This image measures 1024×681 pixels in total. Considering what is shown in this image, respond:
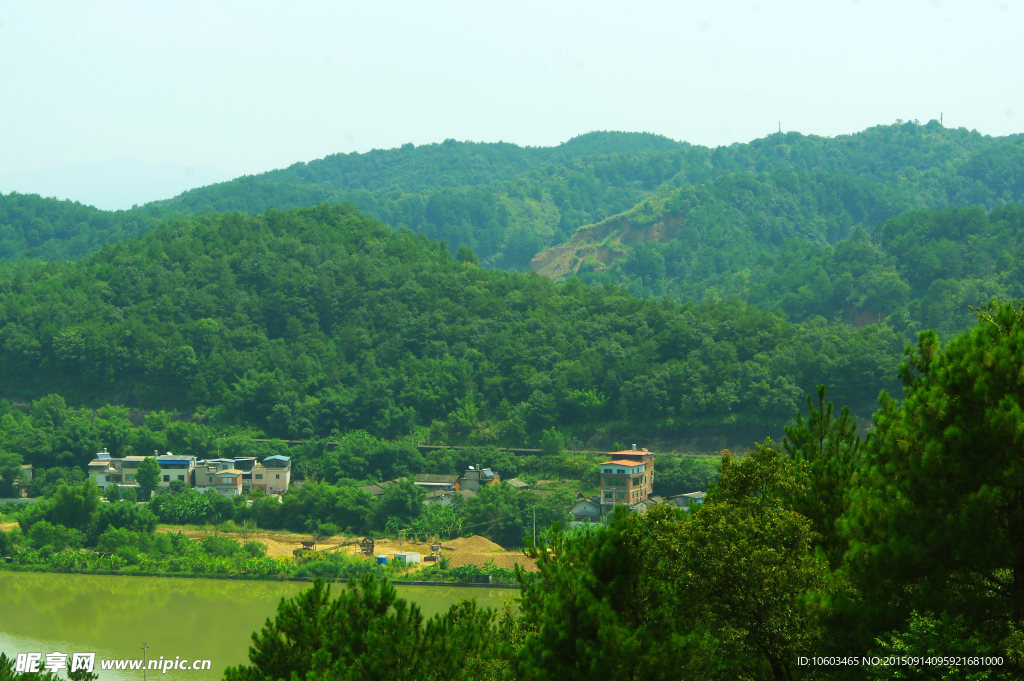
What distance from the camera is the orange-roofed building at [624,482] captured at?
30953 millimetres

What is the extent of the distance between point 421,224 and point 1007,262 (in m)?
55.9

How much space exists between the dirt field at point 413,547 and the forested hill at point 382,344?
9.28 m

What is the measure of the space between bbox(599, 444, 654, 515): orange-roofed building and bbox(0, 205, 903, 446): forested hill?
6256mm

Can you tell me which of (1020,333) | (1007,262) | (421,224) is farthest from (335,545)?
(421,224)

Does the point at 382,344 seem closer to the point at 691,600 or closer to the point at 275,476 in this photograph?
the point at 275,476

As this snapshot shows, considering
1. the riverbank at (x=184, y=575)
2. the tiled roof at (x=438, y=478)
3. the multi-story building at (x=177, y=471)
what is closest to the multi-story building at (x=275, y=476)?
the multi-story building at (x=177, y=471)

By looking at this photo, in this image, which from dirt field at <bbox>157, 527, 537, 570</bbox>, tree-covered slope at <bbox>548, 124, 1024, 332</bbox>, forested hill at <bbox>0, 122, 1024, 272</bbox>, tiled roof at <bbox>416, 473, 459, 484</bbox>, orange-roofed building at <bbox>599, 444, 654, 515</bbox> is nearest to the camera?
dirt field at <bbox>157, 527, 537, 570</bbox>

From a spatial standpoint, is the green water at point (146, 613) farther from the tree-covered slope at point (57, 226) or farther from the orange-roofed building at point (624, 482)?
the tree-covered slope at point (57, 226)

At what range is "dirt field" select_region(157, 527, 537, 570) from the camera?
26.7 metres

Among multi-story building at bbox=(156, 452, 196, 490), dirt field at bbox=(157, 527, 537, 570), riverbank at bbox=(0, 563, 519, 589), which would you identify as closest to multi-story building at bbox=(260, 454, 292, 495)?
multi-story building at bbox=(156, 452, 196, 490)

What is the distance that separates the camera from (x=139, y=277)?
4816 centimetres

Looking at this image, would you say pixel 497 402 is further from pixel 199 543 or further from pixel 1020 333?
pixel 1020 333

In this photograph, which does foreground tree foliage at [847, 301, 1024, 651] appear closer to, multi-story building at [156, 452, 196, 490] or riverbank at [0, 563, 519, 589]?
riverbank at [0, 563, 519, 589]

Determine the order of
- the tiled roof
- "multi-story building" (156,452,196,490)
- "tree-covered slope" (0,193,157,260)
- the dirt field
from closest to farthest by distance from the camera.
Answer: the dirt field < "multi-story building" (156,452,196,490) < the tiled roof < "tree-covered slope" (0,193,157,260)
